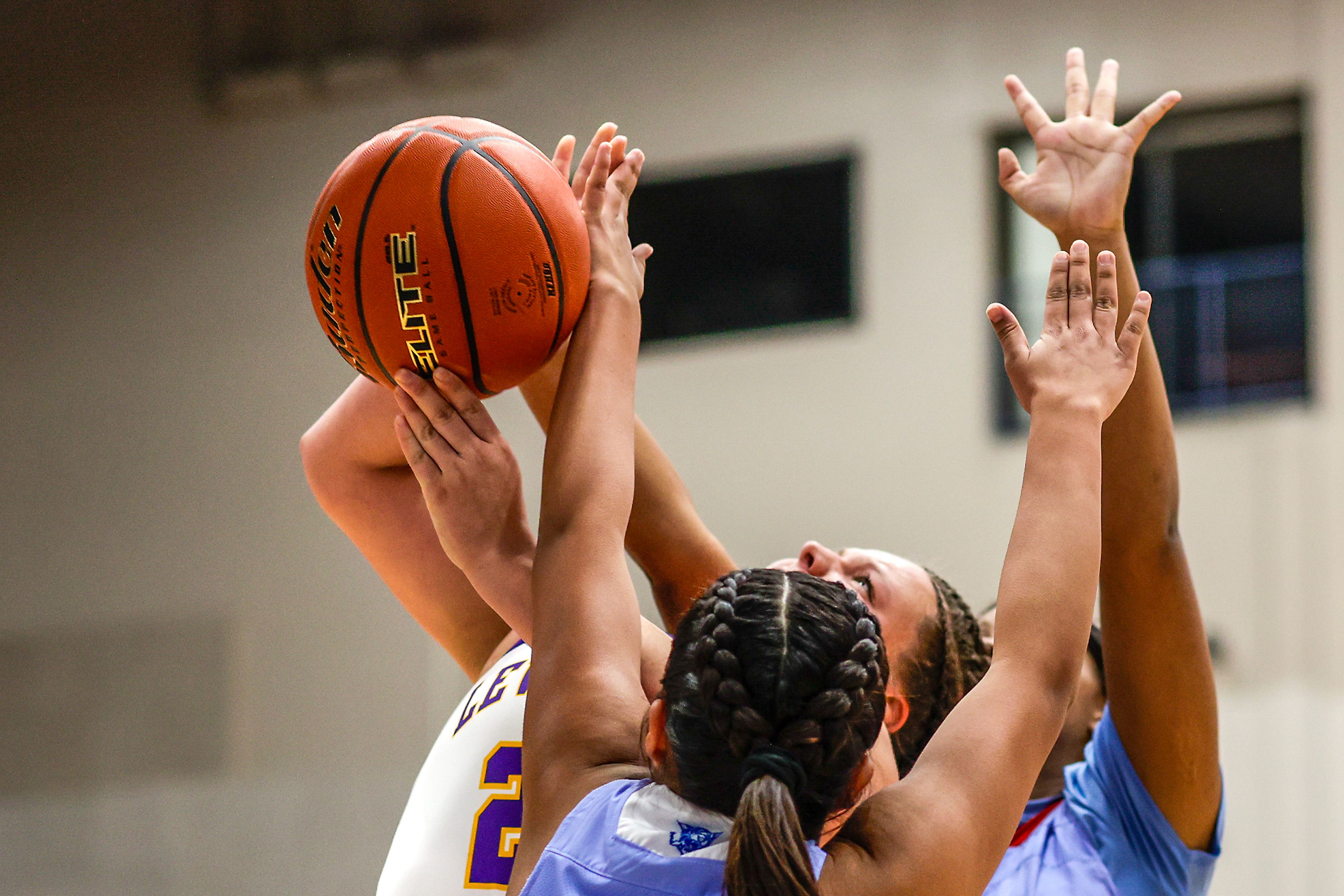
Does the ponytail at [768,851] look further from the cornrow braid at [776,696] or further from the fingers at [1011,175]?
the fingers at [1011,175]

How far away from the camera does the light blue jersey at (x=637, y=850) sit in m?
1.11

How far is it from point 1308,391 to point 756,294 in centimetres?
232

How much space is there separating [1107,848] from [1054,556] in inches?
31.5

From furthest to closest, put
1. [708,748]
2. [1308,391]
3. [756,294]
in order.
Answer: [756,294] → [1308,391] → [708,748]

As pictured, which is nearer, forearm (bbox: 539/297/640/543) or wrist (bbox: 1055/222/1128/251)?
forearm (bbox: 539/297/640/543)

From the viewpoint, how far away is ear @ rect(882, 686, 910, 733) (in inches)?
67.1

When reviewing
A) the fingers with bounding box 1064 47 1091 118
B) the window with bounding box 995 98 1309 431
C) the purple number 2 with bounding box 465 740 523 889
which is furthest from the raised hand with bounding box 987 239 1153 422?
the window with bounding box 995 98 1309 431

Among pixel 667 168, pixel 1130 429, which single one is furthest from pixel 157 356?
pixel 1130 429

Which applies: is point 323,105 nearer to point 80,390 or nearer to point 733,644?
point 80,390

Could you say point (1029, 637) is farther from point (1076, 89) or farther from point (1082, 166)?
point (1076, 89)

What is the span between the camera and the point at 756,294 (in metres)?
6.16

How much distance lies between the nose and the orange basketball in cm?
56

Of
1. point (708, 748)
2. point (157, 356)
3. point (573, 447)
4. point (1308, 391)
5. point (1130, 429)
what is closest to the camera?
point (708, 748)

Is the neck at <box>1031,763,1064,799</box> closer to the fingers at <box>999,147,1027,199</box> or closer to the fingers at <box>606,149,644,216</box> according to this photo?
the fingers at <box>999,147,1027,199</box>
